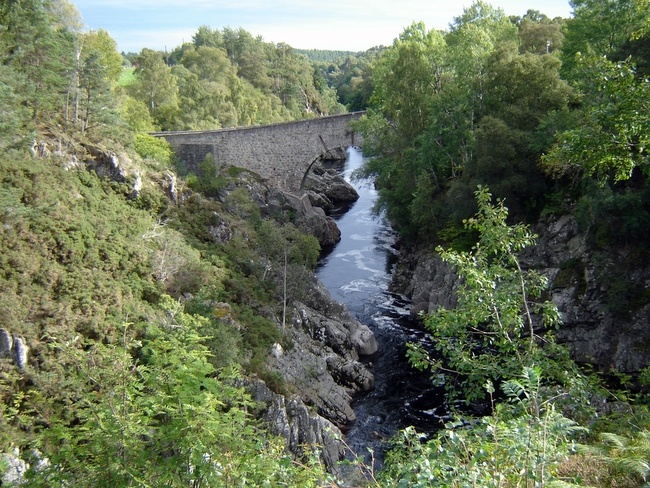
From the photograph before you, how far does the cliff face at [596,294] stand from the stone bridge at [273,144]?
17.4m

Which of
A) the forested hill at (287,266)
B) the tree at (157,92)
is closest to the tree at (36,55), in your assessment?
the forested hill at (287,266)

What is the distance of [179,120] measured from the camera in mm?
36688

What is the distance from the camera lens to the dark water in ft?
54.1

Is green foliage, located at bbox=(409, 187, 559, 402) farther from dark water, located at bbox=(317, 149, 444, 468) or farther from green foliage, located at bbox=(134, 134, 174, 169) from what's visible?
green foliage, located at bbox=(134, 134, 174, 169)

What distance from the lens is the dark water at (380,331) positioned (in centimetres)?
1650

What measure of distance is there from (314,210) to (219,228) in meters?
13.1

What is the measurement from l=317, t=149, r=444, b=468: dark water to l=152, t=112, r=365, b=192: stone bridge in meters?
5.93

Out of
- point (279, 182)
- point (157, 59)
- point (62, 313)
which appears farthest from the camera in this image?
point (157, 59)

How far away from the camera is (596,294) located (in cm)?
1759

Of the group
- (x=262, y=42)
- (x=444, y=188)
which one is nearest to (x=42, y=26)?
(x=444, y=188)

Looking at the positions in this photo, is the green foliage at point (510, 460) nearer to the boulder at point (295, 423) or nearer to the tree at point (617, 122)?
the tree at point (617, 122)

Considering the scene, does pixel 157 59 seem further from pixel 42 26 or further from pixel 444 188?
pixel 444 188

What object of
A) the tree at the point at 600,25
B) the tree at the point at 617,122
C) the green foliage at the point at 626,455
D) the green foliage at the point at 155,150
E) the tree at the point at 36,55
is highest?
the tree at the point at 600,25

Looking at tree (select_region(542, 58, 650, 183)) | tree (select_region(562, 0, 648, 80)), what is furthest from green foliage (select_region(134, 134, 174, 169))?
tree (select_region(542, 58, 650, 183))
